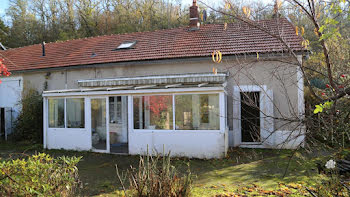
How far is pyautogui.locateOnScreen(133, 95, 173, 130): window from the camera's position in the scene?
11651mm

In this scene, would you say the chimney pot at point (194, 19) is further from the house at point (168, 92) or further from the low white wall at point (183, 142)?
the low white wall at point (183, 142)

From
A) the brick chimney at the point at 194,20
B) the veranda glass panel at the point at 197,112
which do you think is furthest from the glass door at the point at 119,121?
the brick chimney at the point at 194,20

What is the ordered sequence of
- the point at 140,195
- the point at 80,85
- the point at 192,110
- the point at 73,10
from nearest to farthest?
1. the point at 140,195
2. the point at 192,110
3. the point at 80,85
4. the point at 73,10

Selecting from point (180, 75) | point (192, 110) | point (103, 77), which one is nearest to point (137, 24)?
point (103, 77)

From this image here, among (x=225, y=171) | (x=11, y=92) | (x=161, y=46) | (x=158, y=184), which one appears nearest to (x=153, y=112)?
(x=225, y=171)

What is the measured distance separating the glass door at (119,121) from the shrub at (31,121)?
405 centimetres

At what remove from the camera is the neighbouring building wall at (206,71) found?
12.4 m

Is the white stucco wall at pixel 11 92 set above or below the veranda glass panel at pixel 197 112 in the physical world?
above

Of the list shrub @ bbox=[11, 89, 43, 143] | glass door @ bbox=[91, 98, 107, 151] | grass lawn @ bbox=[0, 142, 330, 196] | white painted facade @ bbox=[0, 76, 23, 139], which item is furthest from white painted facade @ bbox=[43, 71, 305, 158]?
white painted facade @ bbox=[0, 76, 23, 139]

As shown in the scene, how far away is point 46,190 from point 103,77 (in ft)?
37.5

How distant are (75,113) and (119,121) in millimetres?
2268

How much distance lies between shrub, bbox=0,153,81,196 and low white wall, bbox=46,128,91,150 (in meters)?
7.79

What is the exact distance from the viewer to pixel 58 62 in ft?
55.8

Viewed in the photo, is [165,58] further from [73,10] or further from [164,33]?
[73,10]
